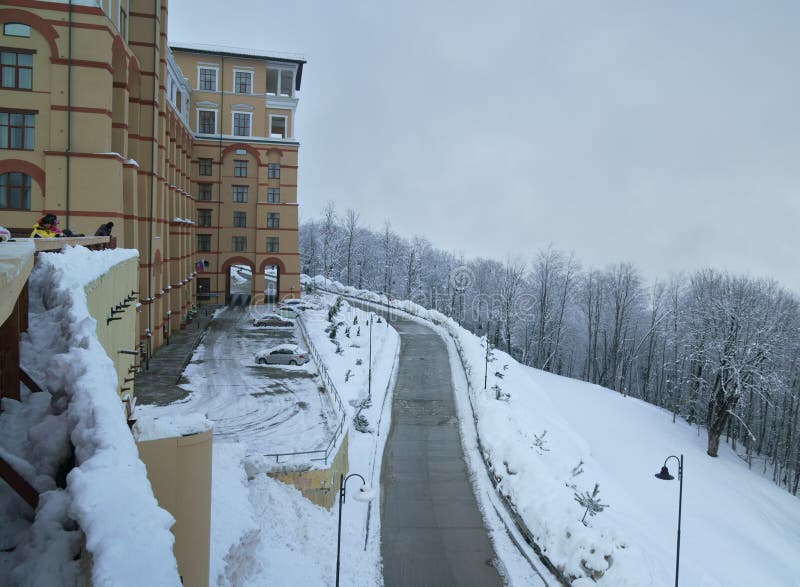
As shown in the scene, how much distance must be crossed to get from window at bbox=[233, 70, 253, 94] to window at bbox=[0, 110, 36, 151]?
1052 inches

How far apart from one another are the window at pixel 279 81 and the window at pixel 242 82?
6.27 ft

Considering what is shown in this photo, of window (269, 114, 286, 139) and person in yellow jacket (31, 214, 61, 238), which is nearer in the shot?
person in yellow jacket (31, 214, 61, 238)

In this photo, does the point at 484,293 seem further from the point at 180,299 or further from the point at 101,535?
the point at 101,535

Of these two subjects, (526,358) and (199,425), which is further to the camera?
(526,358)

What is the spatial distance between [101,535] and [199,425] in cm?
592

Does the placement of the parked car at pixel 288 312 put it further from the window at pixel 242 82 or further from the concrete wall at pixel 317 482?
the concrete wall at pixel 317 482

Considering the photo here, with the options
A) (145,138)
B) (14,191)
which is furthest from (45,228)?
(145,138)

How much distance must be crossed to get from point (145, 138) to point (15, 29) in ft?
23.9

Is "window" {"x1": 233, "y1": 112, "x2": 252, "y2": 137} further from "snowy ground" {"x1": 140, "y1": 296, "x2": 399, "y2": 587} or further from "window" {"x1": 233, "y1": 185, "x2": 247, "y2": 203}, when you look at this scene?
"snowy ground" {"x1": 140, "y1": 296, "x2": 399, "y2": 587}

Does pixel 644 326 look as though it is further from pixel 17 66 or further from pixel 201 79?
pixel 17 66

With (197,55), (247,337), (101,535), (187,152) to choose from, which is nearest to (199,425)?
(101,535)

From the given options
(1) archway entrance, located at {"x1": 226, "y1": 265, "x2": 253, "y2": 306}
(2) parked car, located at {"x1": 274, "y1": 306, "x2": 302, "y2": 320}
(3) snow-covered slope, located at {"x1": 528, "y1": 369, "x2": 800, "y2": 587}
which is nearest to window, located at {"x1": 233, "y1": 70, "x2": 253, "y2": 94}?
(1) archway entrance, located at {"x1": 226, "y1": 265, "x2": 253, "y2": 306}

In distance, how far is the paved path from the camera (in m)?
15.3

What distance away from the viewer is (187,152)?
140 feet
